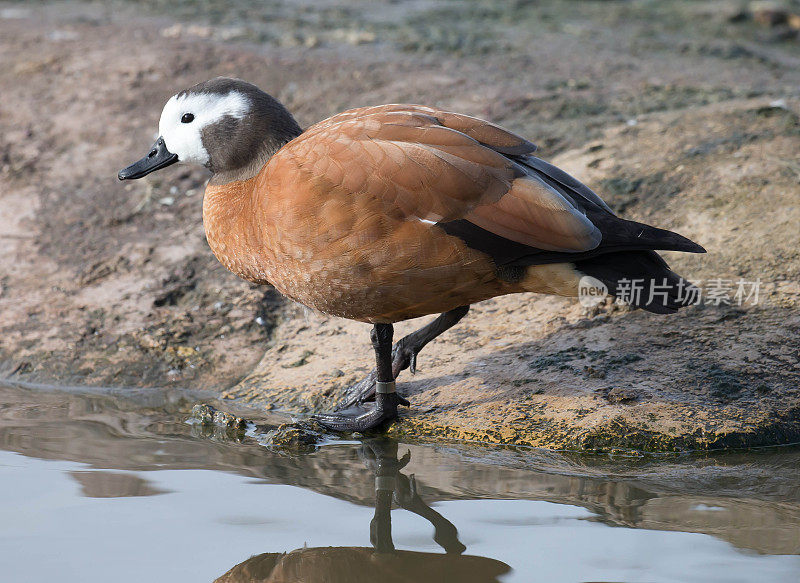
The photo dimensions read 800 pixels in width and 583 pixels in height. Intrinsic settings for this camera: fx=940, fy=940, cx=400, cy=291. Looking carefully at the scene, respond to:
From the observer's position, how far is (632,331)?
4.21 m

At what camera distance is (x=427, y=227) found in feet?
11.0

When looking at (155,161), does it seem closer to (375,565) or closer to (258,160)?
(258,160)

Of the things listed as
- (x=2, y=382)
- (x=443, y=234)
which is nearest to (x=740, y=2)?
(x=443, y=234)

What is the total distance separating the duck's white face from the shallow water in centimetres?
124

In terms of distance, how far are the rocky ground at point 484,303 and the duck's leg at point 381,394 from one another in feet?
0.33

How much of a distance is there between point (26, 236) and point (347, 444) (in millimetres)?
2718

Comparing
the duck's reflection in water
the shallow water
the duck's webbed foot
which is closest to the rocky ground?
the duck's webbed foot

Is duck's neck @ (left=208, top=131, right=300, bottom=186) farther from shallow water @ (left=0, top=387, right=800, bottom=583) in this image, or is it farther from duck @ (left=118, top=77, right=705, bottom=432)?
shallow water @ (left=0, top=387, right=800, bottom=583)

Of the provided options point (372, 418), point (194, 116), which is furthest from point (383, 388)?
point (194, 116)

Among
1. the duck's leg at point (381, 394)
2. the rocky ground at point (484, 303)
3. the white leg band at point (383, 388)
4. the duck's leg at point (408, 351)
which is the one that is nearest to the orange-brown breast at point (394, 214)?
the duck's leg at point (381, 394)

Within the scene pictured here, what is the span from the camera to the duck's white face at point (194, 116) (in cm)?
404

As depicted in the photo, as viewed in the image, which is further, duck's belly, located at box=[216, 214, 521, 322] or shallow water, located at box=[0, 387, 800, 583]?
duck's belly, located at box=[216, 214, 521, 322]

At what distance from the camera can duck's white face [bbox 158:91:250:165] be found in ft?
13.3

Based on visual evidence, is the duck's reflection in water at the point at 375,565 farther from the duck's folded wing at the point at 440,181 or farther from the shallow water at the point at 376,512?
the duck's folded wing at the point at 440,181
